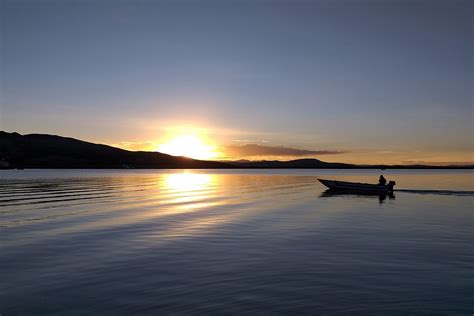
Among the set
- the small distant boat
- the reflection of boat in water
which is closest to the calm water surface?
the reflection of boat in water

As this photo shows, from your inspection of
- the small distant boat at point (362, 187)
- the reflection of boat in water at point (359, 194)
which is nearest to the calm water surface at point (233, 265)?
the reflection of boat in water at point (359, 194)

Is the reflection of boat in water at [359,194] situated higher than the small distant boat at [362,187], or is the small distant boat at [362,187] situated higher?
the small distant boat at [362,187]

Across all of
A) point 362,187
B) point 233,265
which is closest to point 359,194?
point 362,187

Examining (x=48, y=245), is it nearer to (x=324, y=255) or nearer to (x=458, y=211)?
(x=324, y=255)

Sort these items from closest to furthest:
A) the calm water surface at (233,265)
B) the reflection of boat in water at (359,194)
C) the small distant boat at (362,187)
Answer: the calm water surface at (233,265) < the reflection of boat in water at (359,194) < the small distant boat at (362,187)

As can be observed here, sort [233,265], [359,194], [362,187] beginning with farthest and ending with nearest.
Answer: [362,187] → [359,194] → [233,265]

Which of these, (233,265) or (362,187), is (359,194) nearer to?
(362,187)

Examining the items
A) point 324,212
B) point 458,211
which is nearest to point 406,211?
point 458,211

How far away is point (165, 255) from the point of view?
19438 mm

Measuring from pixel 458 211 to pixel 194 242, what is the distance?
102 feet

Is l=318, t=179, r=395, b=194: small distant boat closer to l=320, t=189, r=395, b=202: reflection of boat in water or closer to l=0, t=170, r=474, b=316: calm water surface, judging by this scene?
l=320, t=189, r=395, b=202: reflection of boat in water

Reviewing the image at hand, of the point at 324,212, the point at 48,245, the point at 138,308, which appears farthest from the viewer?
the point at 324,212

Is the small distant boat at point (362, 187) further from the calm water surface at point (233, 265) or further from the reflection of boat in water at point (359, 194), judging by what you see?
the calm water surface at point (233, 265)

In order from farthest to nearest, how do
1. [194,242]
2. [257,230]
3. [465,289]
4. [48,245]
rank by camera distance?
[257,230] → [194,242] → [48,245] → [465,289]
